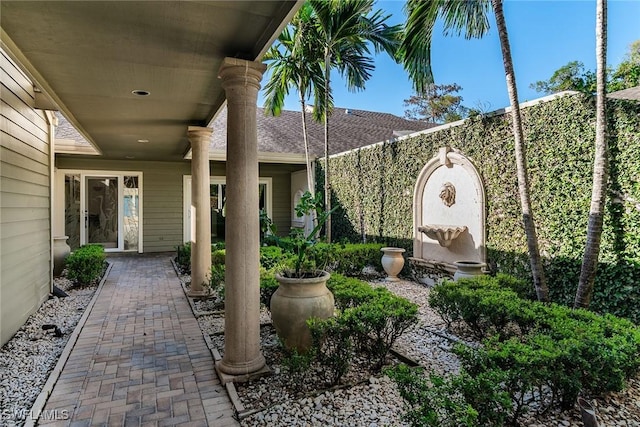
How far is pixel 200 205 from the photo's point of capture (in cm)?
601

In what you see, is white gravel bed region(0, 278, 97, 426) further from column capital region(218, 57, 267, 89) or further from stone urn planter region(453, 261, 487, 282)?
stone urn planter region(453, 261, 487, 282)

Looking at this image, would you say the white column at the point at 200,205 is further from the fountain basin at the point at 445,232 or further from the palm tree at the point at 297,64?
the fountain basin at the point at 445,232

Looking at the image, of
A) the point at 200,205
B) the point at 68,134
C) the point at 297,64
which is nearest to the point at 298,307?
the point at 200,205

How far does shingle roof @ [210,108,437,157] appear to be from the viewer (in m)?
11.6

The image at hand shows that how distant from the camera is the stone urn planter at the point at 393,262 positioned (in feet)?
24.8

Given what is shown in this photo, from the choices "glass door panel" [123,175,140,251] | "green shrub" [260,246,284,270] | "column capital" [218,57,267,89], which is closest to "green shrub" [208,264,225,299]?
"green shrub" [260,246,284,270]

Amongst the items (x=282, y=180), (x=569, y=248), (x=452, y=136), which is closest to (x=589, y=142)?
(x=569, y=248)

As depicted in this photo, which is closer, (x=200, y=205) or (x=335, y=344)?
(x=335, y=344)

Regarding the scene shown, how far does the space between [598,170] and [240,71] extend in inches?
160

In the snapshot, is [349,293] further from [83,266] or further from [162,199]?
[162,199]

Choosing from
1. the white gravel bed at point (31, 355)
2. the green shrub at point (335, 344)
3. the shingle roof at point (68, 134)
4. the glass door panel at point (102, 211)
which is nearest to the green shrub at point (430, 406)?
the green shrub at point (335, 344)

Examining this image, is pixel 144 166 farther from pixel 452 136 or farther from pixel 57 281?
pixel 452 136

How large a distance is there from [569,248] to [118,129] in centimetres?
728

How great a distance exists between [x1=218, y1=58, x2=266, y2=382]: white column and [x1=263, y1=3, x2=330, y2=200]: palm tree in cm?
543
